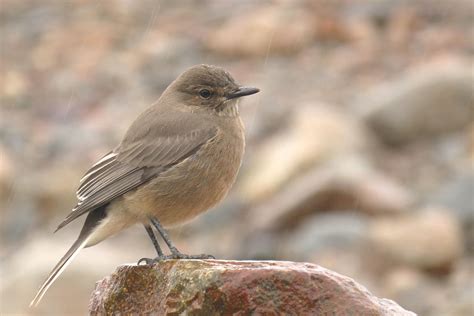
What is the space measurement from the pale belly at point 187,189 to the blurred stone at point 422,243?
5420mm

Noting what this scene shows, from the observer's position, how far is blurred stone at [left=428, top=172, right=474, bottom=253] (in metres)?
13.9

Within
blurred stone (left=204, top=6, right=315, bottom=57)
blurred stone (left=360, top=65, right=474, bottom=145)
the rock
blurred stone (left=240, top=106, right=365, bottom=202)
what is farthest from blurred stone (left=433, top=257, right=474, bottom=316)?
blurred stone (left=204, top=6, right=315, bottom=57)

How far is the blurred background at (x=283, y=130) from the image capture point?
43.7ft

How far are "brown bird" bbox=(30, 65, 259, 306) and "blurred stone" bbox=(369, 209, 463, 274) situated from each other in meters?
5.06

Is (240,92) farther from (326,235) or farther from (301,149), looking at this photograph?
(301,149)

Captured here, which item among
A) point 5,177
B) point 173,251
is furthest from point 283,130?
point 173,251

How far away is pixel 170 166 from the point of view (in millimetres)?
8492

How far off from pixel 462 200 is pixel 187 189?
689 centimetres

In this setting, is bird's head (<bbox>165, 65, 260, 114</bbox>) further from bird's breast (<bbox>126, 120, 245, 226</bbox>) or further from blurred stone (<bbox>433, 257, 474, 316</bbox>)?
blurred stone (<bbox>433, 257, 474, 316</bbox>)

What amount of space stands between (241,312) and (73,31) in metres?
16.8

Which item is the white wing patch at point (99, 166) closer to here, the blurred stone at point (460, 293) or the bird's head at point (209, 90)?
the bird's head at point (209, 90)

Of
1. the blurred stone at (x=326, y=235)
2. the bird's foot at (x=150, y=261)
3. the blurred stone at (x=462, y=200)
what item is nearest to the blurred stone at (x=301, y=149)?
the blurred stone at (x=326, y=235)

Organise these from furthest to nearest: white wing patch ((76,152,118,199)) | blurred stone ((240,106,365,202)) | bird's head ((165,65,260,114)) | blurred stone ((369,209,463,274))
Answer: blurred stone ((240,106,365,202)) < blurred stone ((369,209,463,274)) < bird's head ((165,65,260,114)) < white wing patch ((76,152,118,199))

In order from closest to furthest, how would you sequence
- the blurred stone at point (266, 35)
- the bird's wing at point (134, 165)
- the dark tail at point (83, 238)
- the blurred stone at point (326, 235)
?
1. the dark tail at point (83, 238)
2. the bird's wing at point (134, 165)
3. the blurred stone at point (326, 235)
4. the blurred stone at point (266, 35)
